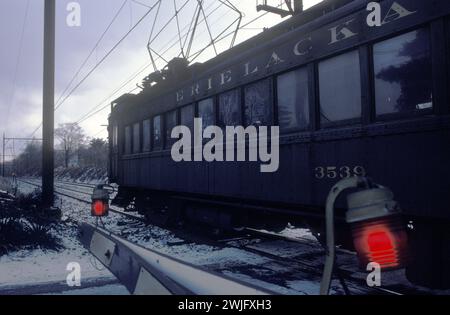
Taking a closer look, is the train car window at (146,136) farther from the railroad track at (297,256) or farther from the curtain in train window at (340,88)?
the curtain in train window at (340,88)

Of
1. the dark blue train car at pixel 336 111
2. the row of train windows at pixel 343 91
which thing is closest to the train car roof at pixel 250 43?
the dark blue train car at pixel 336 111

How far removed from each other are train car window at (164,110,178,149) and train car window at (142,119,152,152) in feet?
3.90

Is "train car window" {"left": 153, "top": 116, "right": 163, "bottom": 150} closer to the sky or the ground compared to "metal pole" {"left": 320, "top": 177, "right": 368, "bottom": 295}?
closer to the sky

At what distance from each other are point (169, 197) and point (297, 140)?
5193 mm

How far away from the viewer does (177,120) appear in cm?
952

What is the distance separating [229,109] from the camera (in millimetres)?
7500

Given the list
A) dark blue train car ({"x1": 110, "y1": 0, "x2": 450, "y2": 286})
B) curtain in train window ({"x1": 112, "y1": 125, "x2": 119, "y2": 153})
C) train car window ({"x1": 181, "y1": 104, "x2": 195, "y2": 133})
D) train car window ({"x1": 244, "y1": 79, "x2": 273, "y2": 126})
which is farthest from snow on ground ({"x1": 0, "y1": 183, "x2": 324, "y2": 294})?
curtain in train window ({"x1": 112, "y1": 125, "x2": 119, "y2": 153})

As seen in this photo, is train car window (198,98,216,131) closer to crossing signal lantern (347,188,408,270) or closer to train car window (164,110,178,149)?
train car window (164,110,178,149)

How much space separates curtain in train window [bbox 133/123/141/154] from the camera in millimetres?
12031

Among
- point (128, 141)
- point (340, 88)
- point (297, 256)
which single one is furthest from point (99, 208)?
point (128, 141)

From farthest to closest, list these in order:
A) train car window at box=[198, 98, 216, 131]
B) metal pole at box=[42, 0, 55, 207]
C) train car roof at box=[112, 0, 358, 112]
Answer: metal pole at box=[42, 0, 55, 207], train car window at box=[198, 98, 216, 131], train car roof at box=[112, 0, 358, 112]

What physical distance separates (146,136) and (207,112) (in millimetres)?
3803

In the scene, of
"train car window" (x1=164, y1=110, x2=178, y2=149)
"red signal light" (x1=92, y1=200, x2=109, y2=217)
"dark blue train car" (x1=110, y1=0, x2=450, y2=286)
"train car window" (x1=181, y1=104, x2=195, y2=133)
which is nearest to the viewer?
"red signal light" (x1=92, y1=200, x2=109, y2=217)

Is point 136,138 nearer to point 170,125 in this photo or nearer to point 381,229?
point 170,125
